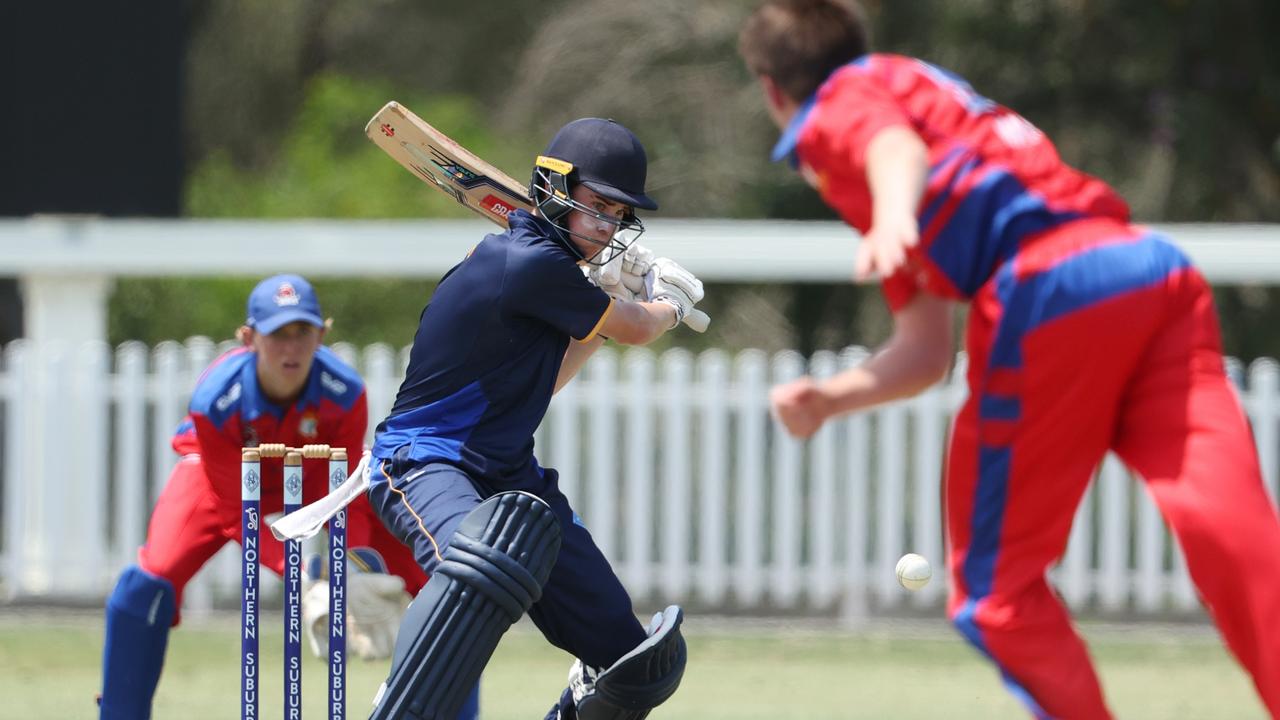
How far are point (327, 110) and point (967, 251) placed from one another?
16369 mm

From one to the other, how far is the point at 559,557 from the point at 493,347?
52 cm

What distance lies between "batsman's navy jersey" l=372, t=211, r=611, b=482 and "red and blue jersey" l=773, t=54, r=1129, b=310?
69cm

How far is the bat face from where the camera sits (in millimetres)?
4684

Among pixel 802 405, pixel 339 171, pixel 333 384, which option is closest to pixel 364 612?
pixel 333 384

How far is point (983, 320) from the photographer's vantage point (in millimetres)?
3568

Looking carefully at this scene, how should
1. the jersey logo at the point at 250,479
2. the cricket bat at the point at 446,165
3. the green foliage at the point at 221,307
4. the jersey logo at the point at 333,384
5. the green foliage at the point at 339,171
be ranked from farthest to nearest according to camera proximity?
the green foliage at the point at 339,171 → the green foliage at the point at 221,307 → the jersey logo at the point at 333,384 → the cricket bat at the point at 446,165 → the jersey logo at the point at 250,479

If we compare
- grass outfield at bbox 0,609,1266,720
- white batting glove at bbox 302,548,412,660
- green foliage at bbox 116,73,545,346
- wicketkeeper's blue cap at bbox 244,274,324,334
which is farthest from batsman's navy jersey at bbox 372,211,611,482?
green foliage at bbox 116,73,545,346

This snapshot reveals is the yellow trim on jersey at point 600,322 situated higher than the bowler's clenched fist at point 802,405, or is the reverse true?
the yellow trim on jersey at point 600,322

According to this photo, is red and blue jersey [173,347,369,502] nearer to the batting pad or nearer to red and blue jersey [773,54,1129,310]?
the batting pad

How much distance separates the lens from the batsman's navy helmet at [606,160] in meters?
4.16

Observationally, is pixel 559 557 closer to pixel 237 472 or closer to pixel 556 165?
pixel 556 165

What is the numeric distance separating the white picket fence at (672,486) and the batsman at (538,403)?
4805mm

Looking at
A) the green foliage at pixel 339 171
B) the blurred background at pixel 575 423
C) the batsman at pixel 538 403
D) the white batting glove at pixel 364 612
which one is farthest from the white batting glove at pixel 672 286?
the green foliage at pixel 339 171

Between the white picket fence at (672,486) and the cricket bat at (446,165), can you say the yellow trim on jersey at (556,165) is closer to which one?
the cricket bat at (446,165)
